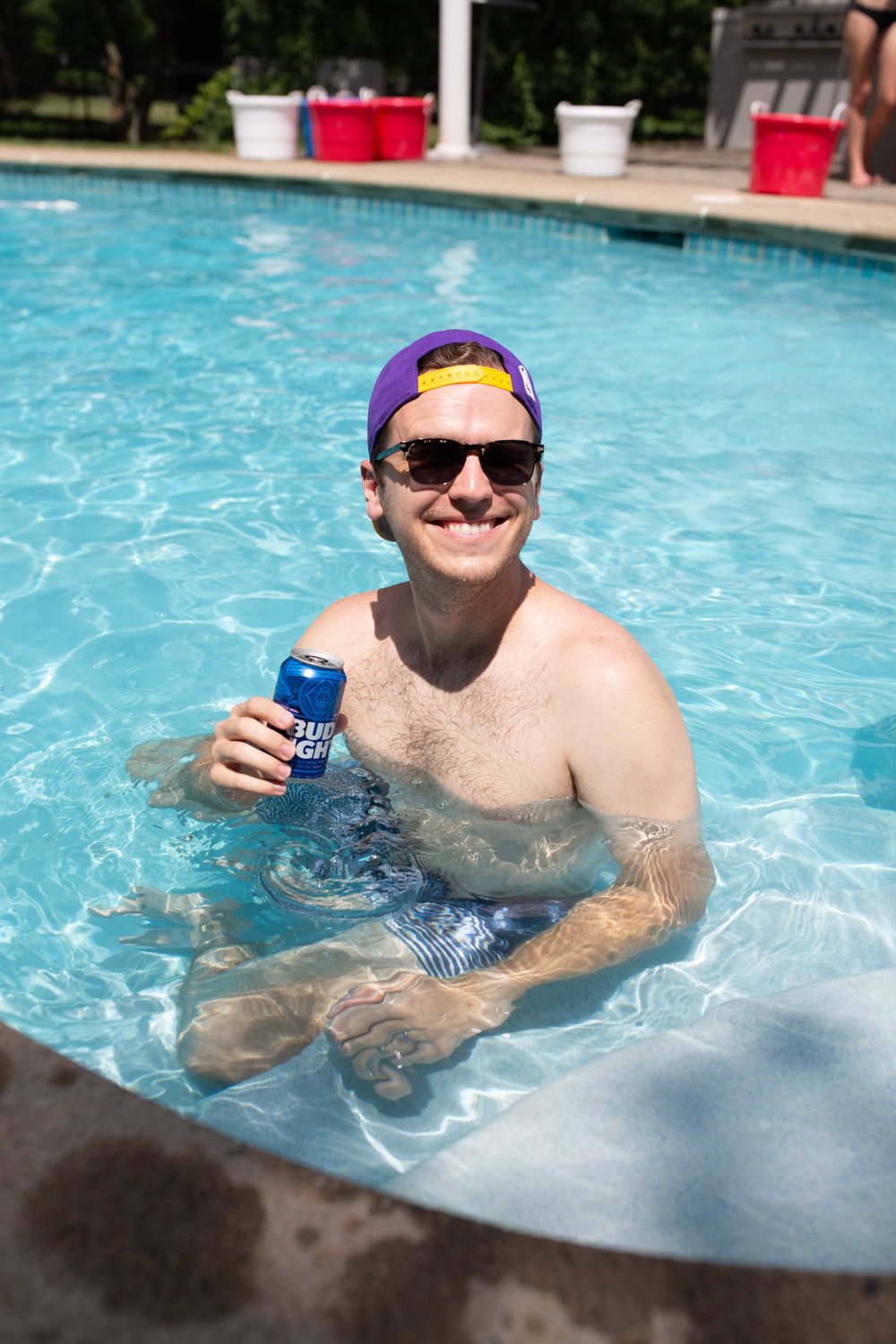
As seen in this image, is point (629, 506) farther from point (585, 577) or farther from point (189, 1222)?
point (189, 1222)

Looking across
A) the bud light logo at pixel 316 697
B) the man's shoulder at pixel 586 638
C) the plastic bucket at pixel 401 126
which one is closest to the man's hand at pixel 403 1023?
the bud light logo at pixel 316 697

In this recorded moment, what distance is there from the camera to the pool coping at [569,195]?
1020cm

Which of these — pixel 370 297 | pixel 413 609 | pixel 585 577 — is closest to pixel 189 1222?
pixel 413 609

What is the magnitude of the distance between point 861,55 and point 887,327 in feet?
15.4

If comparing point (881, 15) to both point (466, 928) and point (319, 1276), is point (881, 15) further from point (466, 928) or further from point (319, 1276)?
point (319, 1276)

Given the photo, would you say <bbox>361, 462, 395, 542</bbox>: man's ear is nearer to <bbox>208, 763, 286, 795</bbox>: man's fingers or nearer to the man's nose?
the man's nose

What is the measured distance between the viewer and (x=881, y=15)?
1155 cm

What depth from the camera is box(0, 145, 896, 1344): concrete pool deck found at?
1.17m

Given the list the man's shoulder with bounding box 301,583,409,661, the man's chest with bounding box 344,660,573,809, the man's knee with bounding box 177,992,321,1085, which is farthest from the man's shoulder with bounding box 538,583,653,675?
the man's knee with bounding box 177,992,321,1085

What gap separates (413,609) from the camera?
9.80ft

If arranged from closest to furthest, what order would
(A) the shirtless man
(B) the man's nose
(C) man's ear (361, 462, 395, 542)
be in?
(A) the shirtless man < (B) the man's nose < (C) man's ear (361, 462, 395, 542)

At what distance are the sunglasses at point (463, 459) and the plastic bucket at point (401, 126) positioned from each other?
14179mm

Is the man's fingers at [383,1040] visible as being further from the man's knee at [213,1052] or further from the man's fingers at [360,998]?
the man's knee at [213,1052]

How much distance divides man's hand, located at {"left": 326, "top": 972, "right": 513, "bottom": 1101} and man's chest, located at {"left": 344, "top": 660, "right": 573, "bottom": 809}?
551 mm
